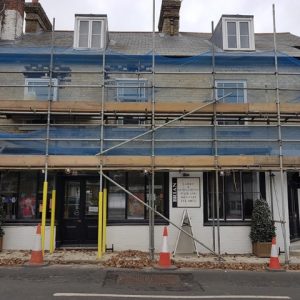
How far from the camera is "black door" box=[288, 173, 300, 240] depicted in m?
15.2

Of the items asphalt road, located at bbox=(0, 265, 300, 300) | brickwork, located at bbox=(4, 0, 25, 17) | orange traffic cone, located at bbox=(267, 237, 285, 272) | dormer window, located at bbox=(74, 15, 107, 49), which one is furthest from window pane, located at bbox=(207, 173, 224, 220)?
brickwork, located at bbox=(4, 0, 25, 17)

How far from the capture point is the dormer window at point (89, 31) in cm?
1611

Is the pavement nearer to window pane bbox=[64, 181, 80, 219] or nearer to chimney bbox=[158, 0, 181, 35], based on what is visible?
window pane bbox=[64, 181, 80, 219]

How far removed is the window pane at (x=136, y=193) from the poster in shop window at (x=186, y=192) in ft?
3.68

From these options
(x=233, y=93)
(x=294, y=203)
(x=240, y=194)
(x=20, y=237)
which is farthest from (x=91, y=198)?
(x=294, y=203)

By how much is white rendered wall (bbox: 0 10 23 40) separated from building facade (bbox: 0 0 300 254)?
10.3 ft

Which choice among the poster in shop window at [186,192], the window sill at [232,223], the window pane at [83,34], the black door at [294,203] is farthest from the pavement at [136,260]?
the window pane at [83,34]

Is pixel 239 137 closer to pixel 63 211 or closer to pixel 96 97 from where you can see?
pixel 96 97

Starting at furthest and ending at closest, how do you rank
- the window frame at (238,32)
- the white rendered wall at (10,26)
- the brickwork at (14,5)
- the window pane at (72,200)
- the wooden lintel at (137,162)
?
1. the brickwork at (14,5)
2. the white rendered wall at (10,26)
3. the window frame at (238,32)
4. the window pane at (72,200)
5. the wooden lintel at (137,162)

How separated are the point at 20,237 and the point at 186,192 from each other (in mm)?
5650

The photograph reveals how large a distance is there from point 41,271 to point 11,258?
6.65 feet

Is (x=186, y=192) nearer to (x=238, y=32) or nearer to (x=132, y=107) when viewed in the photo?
(x=132, y=107)

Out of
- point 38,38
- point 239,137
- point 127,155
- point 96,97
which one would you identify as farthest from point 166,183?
point 38,38

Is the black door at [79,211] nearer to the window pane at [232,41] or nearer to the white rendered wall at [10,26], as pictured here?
A: the white rendered wall at [10,26]
